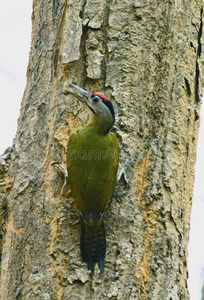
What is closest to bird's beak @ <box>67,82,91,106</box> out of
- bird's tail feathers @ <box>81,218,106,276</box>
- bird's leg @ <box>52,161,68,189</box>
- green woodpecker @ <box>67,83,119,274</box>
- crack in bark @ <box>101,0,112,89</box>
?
green woodpecker @ <box>67,83,119,274</box>

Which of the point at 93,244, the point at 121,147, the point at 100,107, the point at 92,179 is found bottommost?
the point at 93,244

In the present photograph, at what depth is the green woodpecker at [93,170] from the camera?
3.45 meters

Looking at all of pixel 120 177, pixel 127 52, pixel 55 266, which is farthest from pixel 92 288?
pixel 127 52

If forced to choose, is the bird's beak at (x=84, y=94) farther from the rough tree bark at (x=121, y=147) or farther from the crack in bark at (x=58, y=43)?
the crack in bark at (x=58, y=43)

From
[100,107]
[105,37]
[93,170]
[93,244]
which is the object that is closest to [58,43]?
[105,37]

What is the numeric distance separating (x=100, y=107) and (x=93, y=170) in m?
0.56

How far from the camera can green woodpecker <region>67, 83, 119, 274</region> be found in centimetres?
345

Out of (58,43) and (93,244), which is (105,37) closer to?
(58,43)

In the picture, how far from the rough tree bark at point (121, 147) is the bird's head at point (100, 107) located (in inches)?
3.3

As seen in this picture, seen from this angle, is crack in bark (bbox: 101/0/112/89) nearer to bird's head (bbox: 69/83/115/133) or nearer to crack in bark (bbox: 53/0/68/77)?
bird's head (bbox: 69/83/115/133)

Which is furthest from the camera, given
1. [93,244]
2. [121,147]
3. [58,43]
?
[58,43]

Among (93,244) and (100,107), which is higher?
(100,107)

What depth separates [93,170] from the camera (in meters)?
3.70

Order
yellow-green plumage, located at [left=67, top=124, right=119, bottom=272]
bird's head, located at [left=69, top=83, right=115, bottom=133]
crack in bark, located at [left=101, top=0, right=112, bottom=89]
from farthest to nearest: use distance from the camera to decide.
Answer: crack in bark, located at [left=101, top=0, right=112, bottom=89] < bird's head, located at [left=69, top=83, right=115, bottom=133] < yellow-green plumage, located at [left=67, top=124, right=119, bottom=272]
